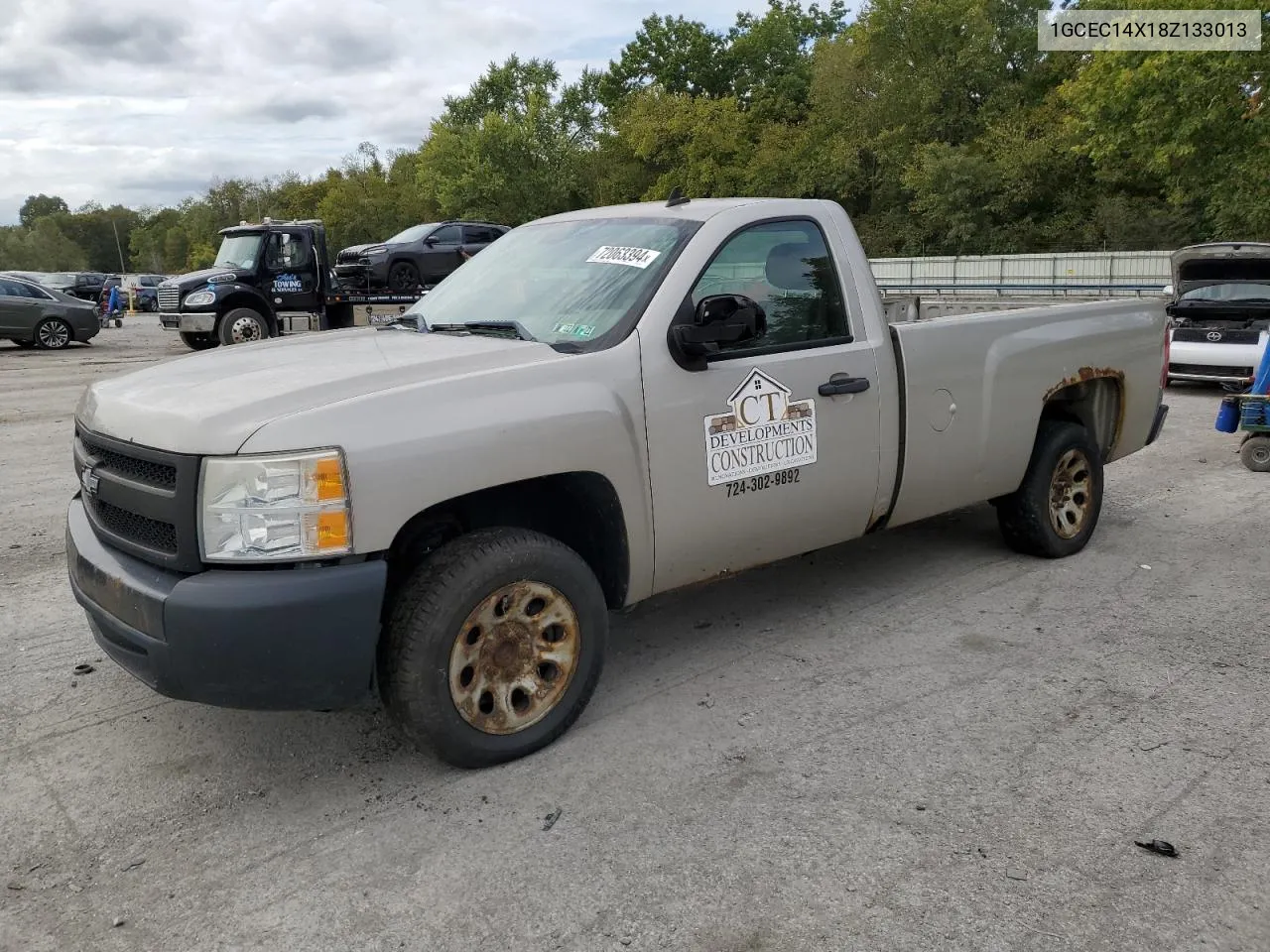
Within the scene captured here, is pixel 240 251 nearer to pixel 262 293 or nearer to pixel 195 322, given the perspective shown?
pixel 262 293

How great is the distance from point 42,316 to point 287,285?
6302 millimetres

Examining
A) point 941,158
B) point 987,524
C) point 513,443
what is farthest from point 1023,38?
point 513,443

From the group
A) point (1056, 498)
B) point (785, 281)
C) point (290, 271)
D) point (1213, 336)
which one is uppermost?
point (290, 271)

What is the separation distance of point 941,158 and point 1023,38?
917 cm

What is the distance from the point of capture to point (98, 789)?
335 cm

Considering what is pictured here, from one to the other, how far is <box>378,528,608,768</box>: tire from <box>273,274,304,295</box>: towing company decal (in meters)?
17.0

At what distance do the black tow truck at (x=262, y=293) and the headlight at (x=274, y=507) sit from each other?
16249mm

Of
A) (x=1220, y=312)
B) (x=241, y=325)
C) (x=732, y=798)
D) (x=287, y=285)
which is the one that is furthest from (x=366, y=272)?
(x=732, y=798)

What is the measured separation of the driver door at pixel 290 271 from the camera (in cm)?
1892

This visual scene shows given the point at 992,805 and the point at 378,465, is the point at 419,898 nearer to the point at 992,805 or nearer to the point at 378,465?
the point at 378,465

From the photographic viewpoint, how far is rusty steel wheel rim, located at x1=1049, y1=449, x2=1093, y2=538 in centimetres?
558

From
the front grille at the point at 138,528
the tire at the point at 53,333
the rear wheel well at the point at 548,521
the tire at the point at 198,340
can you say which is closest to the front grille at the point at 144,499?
the front grille at the point at 138,528

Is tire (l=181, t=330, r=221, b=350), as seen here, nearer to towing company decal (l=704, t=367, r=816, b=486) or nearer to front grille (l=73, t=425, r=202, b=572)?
front grille (l=73, t=425, r=202, b=572)

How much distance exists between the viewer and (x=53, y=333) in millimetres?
21734
